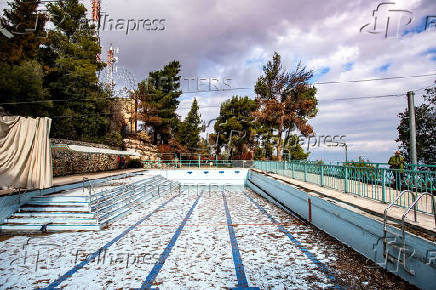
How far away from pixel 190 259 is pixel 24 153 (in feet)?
21.4

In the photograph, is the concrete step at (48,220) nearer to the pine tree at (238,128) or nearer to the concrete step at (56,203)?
the concrete step at (56,203)

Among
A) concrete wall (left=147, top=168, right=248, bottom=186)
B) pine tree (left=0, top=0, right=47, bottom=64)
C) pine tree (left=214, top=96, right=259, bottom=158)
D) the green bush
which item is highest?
pine tree (left=0, top=0, right=47, bottom=64)

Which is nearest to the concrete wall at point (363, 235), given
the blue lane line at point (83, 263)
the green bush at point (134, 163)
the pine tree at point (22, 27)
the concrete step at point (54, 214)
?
the blue lane line at point (83, 263)

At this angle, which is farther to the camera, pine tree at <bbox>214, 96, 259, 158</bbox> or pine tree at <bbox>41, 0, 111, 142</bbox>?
pine tree at <bbox>214, 96, 259, 158</bbox>

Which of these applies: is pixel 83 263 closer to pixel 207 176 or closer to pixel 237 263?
pixel 237 263

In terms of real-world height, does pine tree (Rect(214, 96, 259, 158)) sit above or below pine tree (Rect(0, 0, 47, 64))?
below

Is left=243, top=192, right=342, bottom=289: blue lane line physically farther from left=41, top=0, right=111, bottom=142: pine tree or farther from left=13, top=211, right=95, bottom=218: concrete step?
left=41, top=0, right=111, bottom=142: pine tree

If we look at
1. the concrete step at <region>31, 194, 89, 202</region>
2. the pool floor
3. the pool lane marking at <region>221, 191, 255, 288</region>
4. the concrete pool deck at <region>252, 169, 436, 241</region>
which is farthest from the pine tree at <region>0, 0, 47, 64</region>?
the concrete pool deck at <region>252, 169, 436, 241</region>

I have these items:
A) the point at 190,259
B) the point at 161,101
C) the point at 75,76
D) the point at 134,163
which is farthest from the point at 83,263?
the point at 161,101

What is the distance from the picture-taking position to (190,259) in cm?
508

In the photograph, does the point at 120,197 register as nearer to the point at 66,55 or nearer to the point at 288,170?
the point at 288,170

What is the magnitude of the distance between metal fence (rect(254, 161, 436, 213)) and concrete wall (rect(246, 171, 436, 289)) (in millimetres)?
929

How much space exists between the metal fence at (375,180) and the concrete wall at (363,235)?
0.93 m

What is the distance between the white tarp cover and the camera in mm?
7602
